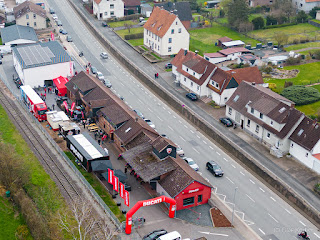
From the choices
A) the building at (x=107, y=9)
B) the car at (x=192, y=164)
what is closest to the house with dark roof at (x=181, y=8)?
the building at (x=107, y=9)

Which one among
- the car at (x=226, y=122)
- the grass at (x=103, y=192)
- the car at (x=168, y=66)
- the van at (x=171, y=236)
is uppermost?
the car at (x=168, y=66)

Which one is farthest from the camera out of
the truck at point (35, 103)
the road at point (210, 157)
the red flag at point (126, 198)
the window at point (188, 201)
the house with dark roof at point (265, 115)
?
the truck at point (35, 103)

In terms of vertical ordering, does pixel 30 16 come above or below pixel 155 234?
above

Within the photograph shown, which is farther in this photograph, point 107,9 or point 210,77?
point 107,9

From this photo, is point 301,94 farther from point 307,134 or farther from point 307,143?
point 307,143

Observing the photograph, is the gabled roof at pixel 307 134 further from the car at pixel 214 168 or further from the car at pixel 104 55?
the car at pixel 104 55

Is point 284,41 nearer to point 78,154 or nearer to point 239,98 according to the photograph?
point 239,98

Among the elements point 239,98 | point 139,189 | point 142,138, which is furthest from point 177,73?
point 139,189

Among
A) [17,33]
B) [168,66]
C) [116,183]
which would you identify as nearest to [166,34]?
[168,66]
